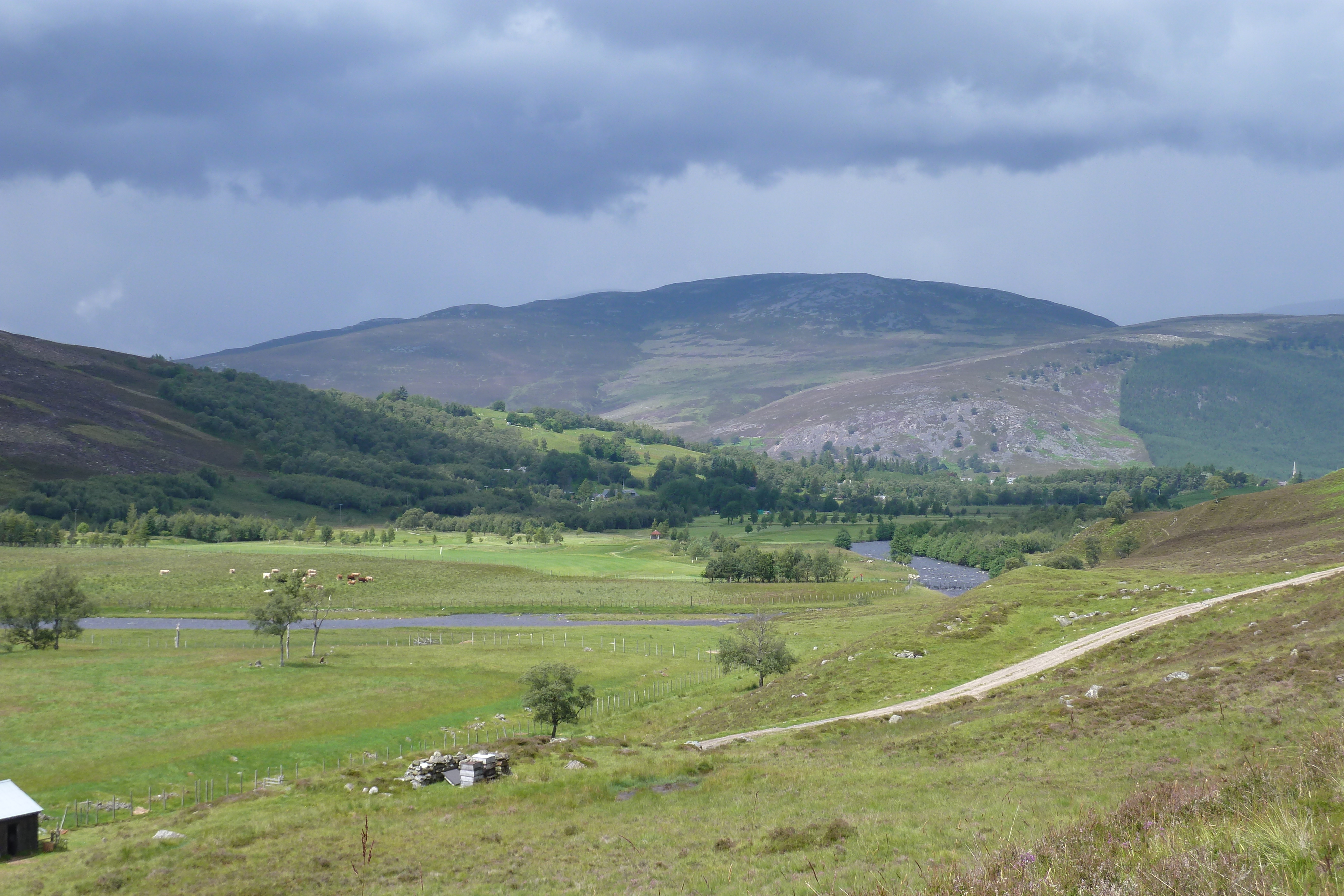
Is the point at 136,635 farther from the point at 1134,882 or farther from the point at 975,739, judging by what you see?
the point at 1134,882

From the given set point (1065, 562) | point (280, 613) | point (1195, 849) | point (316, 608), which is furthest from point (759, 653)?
point (1065, 562)

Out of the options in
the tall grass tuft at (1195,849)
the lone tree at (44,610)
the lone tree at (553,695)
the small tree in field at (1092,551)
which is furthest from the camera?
the small tree in field at (1092,551)

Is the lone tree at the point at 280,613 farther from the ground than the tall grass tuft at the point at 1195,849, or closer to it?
closer to it

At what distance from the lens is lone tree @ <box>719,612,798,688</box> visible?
71.1m

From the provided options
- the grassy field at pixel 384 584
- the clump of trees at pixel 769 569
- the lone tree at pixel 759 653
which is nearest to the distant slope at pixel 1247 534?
the lone tree at pixel 759 653

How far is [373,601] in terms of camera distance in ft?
483

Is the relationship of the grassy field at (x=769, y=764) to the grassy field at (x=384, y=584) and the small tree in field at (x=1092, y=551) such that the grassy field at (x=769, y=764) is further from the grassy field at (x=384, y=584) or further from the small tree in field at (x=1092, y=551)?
the small tree in field at (x=1092, y=551)

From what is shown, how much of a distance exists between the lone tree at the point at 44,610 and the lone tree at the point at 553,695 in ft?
177

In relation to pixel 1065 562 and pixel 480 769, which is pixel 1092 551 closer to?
pixel 1065 562

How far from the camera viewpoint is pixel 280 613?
8194 cm

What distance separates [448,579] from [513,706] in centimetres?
9945

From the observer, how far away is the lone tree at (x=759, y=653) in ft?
233

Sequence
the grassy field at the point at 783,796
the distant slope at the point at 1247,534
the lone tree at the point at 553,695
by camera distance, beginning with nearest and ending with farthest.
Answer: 1. the grassy field at the point at 783,796
2. the lone tree at the point at 553,695
3. the distant slope at the point at 1247,534

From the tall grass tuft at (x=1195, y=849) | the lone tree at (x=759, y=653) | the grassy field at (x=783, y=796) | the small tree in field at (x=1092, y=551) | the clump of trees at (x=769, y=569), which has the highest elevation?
the tall grass tuft at (x=1195, y=849)
